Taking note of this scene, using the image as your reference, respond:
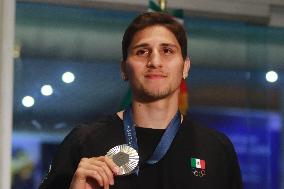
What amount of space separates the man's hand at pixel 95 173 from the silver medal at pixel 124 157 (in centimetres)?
4

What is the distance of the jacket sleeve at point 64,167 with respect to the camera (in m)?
1.45

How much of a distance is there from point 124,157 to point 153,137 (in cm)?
13

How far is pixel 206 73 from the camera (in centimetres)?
313

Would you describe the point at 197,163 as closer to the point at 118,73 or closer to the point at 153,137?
the point at 153,137

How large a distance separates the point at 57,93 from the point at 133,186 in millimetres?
1595

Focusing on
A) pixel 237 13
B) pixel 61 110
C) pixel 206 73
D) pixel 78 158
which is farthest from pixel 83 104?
pixel 78 158

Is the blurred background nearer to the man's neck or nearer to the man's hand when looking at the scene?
the man's neck

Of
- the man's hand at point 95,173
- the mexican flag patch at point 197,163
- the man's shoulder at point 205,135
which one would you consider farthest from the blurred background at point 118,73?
the man's hand at point 95,173

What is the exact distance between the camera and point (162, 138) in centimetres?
142

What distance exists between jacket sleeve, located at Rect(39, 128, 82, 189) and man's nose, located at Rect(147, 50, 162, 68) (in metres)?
0.28

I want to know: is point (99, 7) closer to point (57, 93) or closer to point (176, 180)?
point (57, 93)

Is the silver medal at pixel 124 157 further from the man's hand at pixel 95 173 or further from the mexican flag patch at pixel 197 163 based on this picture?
the mexican flag patch at pixel 197 163

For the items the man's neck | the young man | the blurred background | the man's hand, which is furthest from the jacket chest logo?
the blurred background

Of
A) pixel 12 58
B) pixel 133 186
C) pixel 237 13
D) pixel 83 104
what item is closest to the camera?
pixel 133 186
